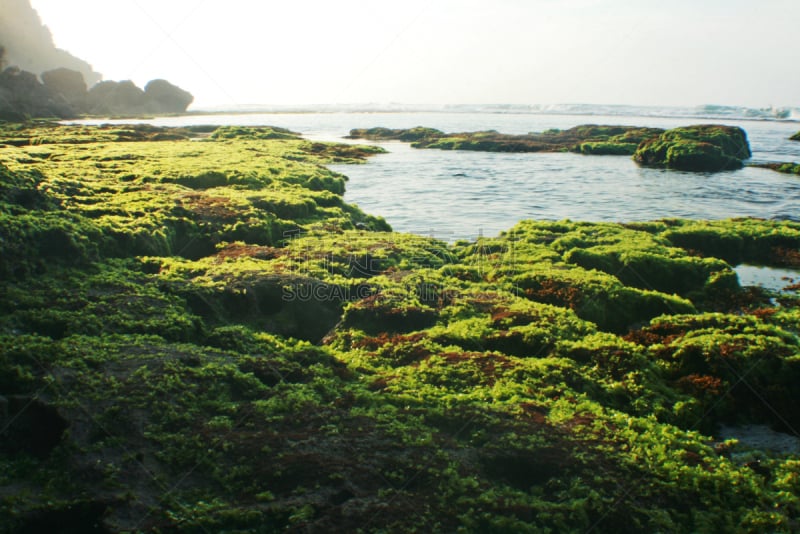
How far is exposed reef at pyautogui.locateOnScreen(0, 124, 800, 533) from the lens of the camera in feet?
17.9

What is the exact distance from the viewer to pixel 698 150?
39875mm

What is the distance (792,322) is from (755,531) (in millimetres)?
7375

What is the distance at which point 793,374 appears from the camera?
27.1ft

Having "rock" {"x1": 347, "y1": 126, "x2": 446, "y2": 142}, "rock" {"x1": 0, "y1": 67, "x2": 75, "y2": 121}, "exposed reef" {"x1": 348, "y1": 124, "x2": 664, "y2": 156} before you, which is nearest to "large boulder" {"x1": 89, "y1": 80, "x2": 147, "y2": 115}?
"rock" {"x1": 0, "y1": 67, "x2": 75, "y2": 121}

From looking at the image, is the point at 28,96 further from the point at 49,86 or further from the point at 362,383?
the point at 362,383

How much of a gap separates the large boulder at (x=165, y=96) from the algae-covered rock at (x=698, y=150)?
12791cm

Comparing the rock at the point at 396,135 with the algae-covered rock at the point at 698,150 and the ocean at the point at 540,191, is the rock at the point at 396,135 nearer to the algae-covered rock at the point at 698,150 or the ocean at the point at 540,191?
the ocean at the point at 540,191

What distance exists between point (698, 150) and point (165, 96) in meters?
140

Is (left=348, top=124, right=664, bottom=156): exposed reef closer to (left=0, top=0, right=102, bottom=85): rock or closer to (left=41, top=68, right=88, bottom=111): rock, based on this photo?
(left=41, top=68, right=88, bottom=111): rock

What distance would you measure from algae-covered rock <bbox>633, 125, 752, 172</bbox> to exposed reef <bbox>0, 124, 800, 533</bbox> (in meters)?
30.1

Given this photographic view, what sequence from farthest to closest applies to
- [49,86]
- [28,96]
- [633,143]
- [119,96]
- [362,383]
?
[119,96] → [49,86] → [28,96] → [633,143] → [362,383]

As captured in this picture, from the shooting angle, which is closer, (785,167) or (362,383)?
(362,383)

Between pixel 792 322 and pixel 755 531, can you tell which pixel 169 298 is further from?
pixel 792 322

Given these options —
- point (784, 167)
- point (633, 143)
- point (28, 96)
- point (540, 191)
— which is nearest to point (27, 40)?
point (28, 96)
